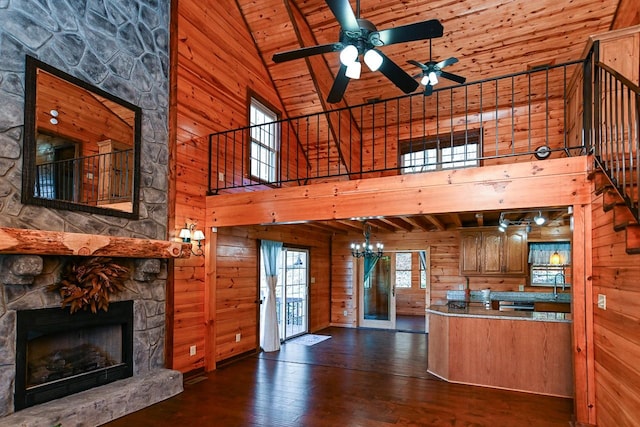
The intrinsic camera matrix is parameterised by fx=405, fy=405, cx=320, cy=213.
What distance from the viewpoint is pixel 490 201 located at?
407 centimetres

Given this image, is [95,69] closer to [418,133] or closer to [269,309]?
[269,309]

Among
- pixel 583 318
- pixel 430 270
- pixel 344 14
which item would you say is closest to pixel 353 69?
pixel 344 14

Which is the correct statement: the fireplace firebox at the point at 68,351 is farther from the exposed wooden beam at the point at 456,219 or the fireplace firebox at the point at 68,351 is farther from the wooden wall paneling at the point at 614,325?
the exposed wooden beam at the point at 456,219

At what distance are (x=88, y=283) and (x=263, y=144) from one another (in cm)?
383

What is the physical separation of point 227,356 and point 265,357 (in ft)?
2.14

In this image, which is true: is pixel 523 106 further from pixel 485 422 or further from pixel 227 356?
pixel 227 356

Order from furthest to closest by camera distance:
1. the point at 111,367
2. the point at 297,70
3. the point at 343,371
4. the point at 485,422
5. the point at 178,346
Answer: the point at 297,70, the point at 343,371, the point at 178,346, the point at 111,367, the point at 485,422

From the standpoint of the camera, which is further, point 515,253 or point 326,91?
point 515,253

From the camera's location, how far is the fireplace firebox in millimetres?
3568

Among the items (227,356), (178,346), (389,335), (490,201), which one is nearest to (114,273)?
(178,346)

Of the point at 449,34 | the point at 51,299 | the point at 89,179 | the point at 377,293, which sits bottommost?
the point at 377,293

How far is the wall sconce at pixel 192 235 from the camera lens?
5043 mm

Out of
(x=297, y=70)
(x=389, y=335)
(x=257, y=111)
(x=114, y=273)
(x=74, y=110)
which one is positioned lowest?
(x=389, y=335)

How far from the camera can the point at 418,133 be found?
819cm
